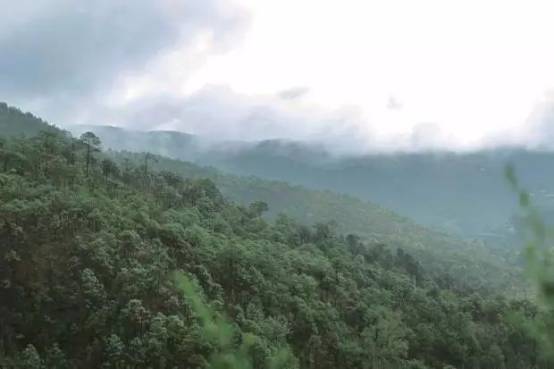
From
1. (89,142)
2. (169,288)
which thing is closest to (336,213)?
(89,142)

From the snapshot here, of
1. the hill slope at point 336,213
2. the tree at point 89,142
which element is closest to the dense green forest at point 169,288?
the tree at point 89,142

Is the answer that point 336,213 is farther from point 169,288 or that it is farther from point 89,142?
point 169,288

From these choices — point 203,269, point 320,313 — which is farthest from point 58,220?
point 320,313

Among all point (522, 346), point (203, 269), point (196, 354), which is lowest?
point (522, 346)

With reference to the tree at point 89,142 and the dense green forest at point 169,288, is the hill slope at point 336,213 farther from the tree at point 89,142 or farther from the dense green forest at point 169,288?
the tree at point 89,142

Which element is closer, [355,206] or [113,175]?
[113,175]

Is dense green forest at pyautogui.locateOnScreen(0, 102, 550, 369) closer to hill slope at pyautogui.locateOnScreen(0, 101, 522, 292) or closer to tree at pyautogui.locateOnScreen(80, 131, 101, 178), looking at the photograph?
tree at pyautogui.locateOnScreen(80, 131, 101, 178)

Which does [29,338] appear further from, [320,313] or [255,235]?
[255,235]

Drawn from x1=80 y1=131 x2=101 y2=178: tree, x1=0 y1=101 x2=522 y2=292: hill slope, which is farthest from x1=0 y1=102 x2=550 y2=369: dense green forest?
x1=0 y1=101 x2=522 y2=292: hill slope
